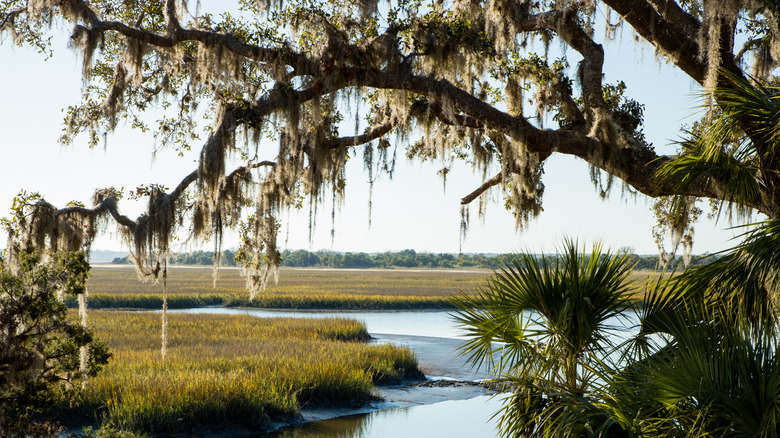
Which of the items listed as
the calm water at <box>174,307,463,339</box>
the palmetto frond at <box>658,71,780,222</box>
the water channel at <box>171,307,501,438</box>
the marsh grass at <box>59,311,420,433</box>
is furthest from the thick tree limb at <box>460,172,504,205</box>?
the calm water at <box>174,307,463,339</box>

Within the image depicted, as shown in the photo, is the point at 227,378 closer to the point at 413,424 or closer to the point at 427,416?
the point at 413,424

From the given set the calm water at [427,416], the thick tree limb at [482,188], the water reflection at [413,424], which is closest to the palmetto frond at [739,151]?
the calm water at [427,416]

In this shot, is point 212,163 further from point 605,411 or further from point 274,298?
point 274,298

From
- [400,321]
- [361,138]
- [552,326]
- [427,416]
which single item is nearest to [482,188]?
[361,138]

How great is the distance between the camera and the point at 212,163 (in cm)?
932

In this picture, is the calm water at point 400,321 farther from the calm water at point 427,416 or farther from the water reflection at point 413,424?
the water reflection at point 413,424

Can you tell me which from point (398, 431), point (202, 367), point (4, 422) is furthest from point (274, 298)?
point (4, 422)

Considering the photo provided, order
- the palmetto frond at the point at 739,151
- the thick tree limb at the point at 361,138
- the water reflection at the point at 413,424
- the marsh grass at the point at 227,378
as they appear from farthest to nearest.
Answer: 1. the water reflection at the point at 413,424
2. the marsh grass at the point at 227,378
3. the thick tree limb at the point at 361,138
4. the palmetto frond at the point at 739,151

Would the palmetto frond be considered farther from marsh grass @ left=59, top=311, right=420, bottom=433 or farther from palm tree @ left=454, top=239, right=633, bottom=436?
marsh grass @ left=59, top=311, right=420, bottom=433

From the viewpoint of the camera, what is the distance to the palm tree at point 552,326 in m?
6.98

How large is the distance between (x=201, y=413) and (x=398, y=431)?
3853 mm

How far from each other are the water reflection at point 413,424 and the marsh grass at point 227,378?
831 mm

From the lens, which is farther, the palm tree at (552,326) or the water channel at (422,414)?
the water channel at (422,414)

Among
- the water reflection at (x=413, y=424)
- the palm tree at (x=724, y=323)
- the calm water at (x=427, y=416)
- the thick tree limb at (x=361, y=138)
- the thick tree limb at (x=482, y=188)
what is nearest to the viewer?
the palm tree at (x=724, y=323)
